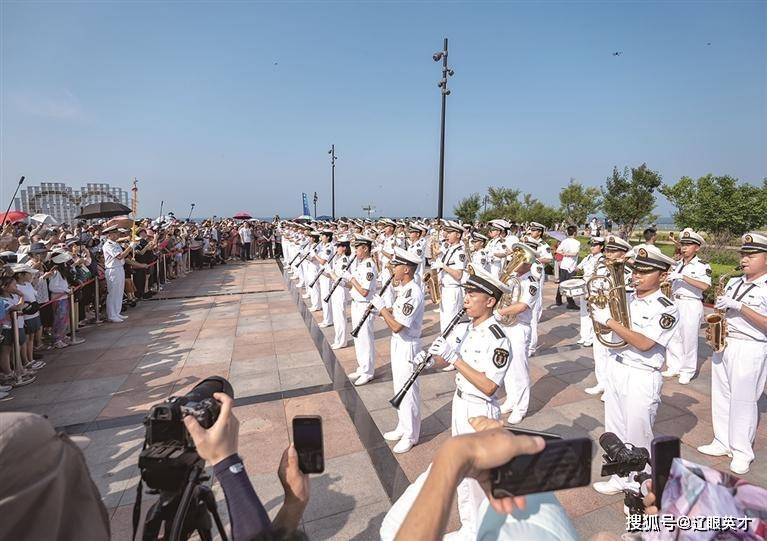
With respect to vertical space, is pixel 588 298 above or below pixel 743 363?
above

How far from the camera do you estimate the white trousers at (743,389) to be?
4242 mm

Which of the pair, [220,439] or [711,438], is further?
[711,438]

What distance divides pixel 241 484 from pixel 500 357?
242 cm

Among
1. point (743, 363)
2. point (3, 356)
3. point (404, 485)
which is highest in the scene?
point (743, 363)

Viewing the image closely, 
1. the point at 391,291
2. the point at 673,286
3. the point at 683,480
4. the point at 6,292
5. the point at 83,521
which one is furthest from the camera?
the point at 391,291

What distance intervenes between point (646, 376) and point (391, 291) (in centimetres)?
772

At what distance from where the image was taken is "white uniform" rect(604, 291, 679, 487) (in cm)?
373

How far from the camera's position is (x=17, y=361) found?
6.74 m

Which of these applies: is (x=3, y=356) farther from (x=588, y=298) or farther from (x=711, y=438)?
(x=711, y=438)

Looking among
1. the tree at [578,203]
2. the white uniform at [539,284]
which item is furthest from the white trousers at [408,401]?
the tree at [578,203]

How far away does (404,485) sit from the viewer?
4.06 m

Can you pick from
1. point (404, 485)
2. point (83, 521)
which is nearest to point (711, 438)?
point (404, 485)

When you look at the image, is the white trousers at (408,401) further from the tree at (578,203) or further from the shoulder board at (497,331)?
the tree at (578,203)

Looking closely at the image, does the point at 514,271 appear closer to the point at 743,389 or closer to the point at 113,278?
the point at 743,389
